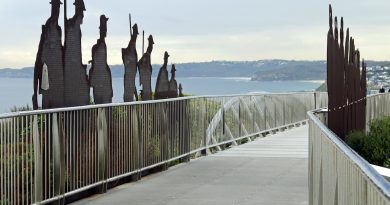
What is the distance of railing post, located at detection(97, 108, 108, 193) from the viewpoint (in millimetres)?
11039

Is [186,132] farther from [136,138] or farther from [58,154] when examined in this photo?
[58,154]

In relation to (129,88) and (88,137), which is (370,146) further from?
(88,137)

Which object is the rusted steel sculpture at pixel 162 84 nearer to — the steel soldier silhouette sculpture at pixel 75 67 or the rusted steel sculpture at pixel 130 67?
the rusted steel sculpture at pixel 130 67

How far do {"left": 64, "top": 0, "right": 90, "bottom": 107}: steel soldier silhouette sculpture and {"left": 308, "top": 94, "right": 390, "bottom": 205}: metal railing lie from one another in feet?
12.8

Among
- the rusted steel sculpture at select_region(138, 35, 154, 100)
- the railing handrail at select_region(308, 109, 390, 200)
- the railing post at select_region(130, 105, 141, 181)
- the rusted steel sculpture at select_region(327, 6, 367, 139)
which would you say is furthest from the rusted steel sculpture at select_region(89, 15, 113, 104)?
the railing handrail at select_region(308, 109, 390, 200)

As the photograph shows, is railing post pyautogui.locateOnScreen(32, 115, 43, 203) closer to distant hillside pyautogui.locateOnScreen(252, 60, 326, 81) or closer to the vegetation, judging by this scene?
the vegetation

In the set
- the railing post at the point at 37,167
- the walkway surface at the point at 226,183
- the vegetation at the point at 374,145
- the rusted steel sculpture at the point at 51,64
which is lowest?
the walkway surface at the point at 226,183

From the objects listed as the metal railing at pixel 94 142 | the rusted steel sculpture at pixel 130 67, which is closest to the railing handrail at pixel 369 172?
the metal railing at pixel 94 142

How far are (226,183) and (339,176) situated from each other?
6.53 m

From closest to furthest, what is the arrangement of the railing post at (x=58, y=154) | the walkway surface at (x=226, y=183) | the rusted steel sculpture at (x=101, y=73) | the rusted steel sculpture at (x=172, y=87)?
the railing post at (x=58, y=154), the walkway surface at (x=226, y=183), the rusted steel sculpture at (x=101, y=73), the rusted steel sculpture at (x=172, y=87)

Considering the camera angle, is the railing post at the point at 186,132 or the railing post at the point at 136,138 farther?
the railing post at the point at 186,132

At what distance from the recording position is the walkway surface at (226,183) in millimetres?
10508

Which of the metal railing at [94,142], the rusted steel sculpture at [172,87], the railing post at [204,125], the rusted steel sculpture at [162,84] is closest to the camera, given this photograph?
the metal railing at [94,142]

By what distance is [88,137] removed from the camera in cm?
1070
